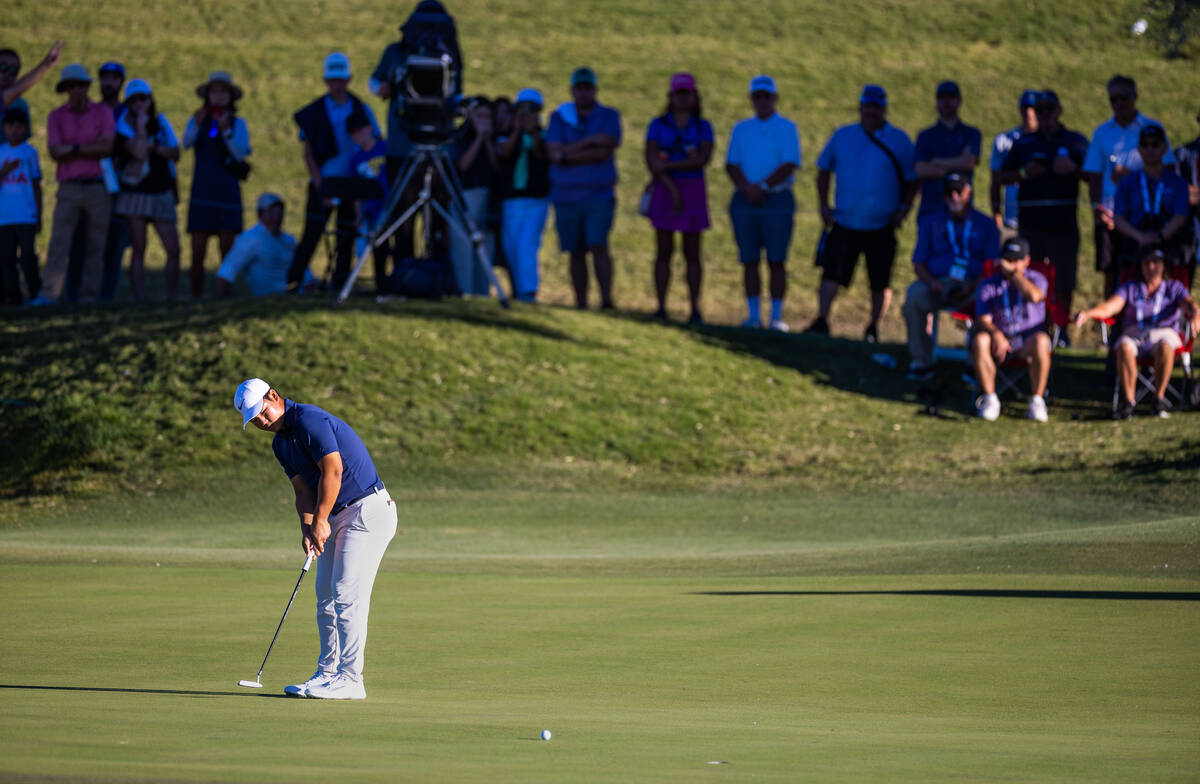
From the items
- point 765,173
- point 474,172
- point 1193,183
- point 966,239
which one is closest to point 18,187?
point 474,172

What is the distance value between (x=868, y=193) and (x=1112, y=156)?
2657 millimetres

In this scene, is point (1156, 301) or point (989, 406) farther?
point (989, 406)

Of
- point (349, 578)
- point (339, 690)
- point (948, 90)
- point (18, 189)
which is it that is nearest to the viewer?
point (339, 690)

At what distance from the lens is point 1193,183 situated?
59.9 feet

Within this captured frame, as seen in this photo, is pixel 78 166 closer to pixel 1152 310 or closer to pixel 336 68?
pixel 336 68

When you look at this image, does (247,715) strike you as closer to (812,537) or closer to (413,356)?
(812,537)

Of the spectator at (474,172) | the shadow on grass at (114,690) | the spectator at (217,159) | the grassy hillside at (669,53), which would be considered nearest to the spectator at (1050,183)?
the spectator at (474,172)

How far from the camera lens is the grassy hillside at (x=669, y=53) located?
3619 centimetres

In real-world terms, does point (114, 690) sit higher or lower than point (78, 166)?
lower

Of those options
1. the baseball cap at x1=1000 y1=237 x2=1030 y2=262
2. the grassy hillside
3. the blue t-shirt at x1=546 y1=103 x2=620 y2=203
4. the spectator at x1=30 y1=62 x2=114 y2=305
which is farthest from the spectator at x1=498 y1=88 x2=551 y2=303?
the grassy hillside

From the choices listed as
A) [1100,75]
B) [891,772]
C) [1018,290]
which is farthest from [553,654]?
[1100,75]

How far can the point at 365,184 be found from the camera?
1828 cm

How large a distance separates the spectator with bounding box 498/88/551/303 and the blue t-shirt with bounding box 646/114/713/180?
1.29 m

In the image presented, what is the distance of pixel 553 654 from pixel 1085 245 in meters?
24.6
